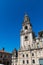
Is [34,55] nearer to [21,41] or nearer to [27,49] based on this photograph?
[27,49]

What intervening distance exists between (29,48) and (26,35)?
6.68 metres

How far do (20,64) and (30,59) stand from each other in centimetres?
515

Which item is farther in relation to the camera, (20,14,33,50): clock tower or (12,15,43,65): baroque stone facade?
(20,14,33,50): clock tower

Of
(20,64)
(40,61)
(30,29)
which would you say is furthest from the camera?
(30,29)

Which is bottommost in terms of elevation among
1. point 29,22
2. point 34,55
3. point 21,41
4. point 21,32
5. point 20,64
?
point 20,64

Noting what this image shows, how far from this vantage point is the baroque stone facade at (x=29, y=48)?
48806mm

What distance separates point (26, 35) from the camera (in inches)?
2147

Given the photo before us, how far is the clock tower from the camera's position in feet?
172

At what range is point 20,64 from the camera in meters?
50.9

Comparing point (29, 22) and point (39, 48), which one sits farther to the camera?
point (29, 22)

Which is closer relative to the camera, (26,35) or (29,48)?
(29,48)

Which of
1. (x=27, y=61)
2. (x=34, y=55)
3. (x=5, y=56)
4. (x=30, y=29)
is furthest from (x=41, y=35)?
(x=5, y=56)

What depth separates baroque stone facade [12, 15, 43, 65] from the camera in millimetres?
48806

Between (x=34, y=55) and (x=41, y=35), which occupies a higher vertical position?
(x=41, y=35)
